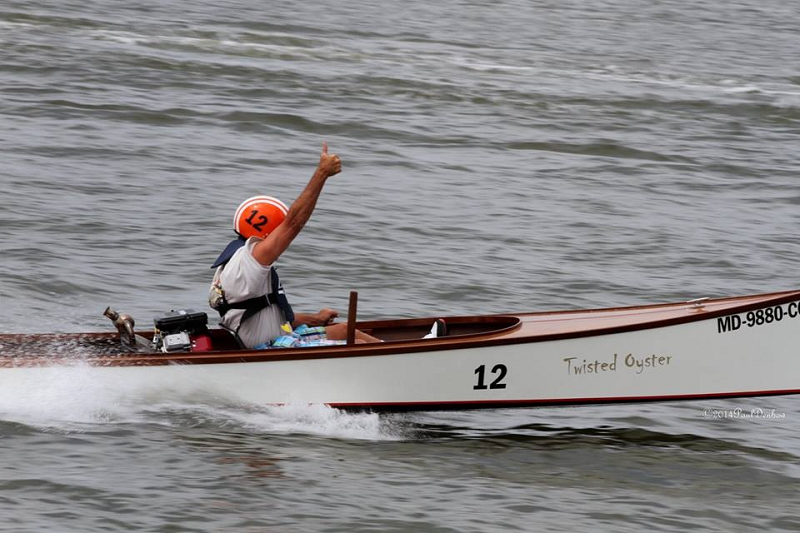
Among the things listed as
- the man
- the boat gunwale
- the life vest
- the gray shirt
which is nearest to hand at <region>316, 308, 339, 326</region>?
the man

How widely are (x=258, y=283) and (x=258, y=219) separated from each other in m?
0.42

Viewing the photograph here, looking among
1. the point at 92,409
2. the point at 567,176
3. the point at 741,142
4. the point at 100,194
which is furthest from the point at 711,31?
the point at 92,409

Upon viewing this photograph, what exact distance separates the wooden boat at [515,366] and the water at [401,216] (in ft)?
0.65

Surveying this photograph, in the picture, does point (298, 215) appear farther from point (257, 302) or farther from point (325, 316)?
point (325, 316)

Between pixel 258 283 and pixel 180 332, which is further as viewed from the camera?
pixel 180 332

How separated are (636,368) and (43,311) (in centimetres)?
568

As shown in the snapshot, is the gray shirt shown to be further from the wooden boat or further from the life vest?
the wooden boat

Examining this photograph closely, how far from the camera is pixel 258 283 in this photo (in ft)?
27.9

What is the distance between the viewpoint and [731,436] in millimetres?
9523

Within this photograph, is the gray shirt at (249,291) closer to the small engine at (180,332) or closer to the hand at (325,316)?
the small engine at (180,332)

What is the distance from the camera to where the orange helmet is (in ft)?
28.1

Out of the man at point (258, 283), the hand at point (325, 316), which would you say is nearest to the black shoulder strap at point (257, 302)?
the man at point (258, 283)

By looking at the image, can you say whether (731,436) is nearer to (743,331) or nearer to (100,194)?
(743,331)

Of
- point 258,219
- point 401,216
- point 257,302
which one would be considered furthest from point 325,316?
point 401,216
